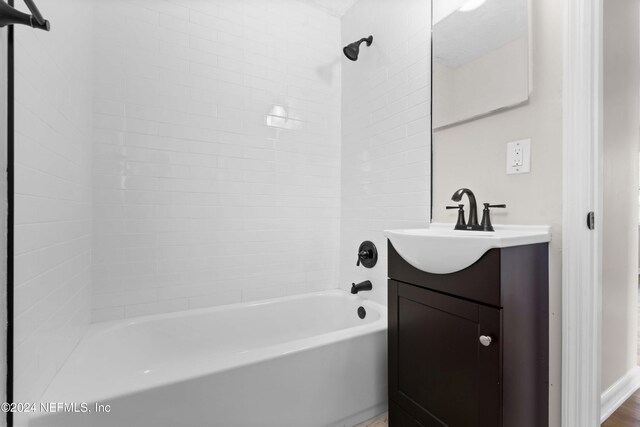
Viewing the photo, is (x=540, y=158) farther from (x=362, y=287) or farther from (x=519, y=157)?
(x=362, y=287)

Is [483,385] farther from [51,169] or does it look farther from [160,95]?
[160,95]

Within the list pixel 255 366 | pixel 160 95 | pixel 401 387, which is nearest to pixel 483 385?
pixel 401 387

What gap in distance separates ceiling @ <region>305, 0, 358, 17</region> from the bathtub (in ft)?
7.12

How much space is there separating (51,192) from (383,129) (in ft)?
5.62

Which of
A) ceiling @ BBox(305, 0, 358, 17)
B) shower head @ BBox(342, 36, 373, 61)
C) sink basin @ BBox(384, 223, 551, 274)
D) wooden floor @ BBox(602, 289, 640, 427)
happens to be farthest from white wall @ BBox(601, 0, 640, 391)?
ceiling @ BBox(305, 0, 358, 17)

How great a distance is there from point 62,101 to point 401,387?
1824mm

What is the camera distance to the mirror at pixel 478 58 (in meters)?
1.26

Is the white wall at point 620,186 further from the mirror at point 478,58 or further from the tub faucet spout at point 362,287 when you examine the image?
the tub faucet spout at point 362,287

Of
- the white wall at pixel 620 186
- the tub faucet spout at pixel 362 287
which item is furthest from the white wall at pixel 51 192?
the white wall at pixel 620 186

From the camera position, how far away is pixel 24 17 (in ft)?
2.45

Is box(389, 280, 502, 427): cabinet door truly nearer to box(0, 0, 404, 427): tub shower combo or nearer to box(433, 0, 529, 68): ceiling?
box(0, 0, 404, 427): tub shower combo

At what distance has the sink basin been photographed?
985 mm

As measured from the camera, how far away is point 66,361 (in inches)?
49.1

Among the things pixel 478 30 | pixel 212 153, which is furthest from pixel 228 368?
pixel 478 30
